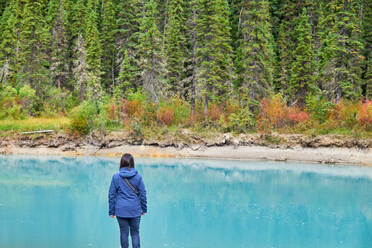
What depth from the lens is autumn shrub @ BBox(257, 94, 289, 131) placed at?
33094mm

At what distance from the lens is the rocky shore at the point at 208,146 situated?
29.1 meters

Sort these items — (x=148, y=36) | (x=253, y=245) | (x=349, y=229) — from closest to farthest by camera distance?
(x=253, y=245) → (x=349, y=229) → (x=148, y=36)

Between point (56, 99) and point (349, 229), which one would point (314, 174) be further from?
point (56, 99)

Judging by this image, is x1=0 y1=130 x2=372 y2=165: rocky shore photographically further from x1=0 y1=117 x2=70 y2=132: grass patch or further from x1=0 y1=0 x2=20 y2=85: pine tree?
x1=0 y1=0 x2=20 y2=85: pine tree

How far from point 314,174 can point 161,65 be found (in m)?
17.4

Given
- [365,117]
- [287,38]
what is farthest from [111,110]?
[287,38]

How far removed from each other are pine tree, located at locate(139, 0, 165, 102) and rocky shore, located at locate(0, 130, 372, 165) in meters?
4.94

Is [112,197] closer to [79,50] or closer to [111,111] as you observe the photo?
[111,111]

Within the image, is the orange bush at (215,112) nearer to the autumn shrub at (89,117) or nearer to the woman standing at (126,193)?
the autumn shrub at (89,117)

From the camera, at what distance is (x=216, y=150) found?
3158 cm

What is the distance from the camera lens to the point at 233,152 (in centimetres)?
3108

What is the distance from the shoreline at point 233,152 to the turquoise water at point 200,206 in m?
1.87

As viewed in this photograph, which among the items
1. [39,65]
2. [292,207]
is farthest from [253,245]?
[39,65]

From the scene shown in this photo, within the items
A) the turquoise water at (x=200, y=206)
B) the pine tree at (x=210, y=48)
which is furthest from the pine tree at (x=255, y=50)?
the turquoise water at (x=200, y=206)
